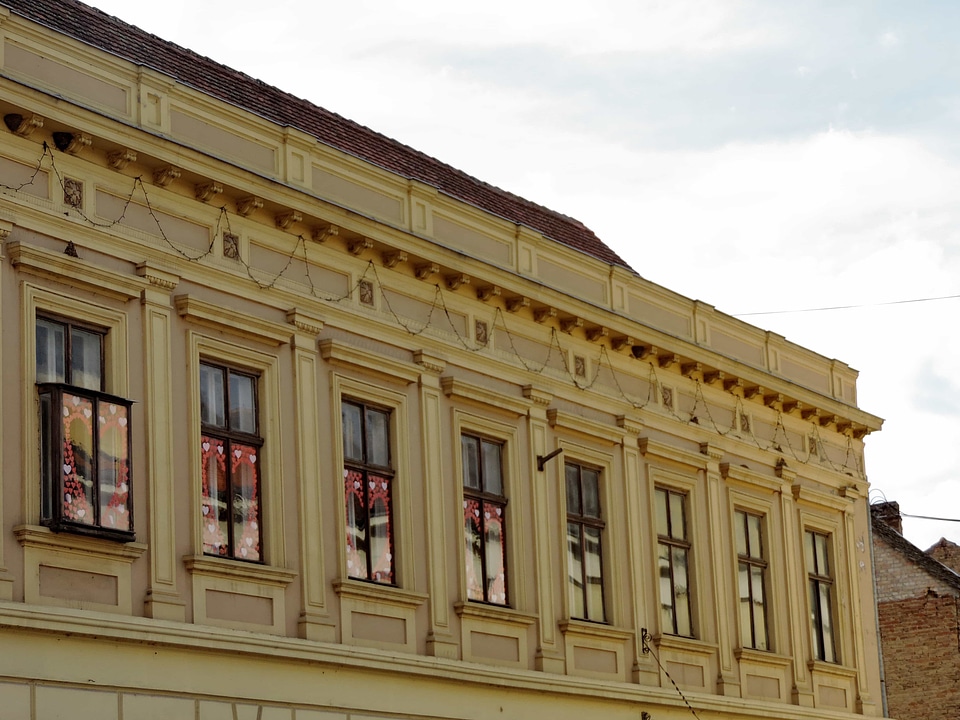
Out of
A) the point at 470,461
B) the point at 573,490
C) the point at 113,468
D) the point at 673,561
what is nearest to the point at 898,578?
the point at 673,561

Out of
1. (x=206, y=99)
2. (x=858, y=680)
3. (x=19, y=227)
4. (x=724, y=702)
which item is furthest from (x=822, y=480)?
(x=19, y=227)

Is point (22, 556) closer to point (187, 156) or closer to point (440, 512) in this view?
point (187, 156)

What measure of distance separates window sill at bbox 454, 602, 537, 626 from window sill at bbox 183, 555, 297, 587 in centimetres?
249

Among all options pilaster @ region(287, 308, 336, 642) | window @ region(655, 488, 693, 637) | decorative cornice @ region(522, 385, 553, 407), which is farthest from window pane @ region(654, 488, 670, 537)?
pilaster @ region(287, 308, 336, 642)

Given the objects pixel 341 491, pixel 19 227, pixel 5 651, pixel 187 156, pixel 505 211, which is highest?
pixel 505 211

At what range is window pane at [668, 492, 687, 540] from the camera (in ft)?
73.0

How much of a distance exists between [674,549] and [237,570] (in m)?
7.85

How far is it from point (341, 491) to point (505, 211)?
764 centimetres

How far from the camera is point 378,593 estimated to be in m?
17.2

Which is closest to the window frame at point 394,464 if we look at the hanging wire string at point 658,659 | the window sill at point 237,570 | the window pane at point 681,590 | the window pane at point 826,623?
the window sill at point 237,570

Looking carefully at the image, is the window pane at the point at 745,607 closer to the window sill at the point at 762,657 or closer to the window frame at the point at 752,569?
the window frame at the point at 752,569

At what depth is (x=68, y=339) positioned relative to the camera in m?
14.8

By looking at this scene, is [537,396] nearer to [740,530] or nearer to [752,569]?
[740,530]

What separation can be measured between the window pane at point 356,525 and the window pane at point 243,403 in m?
1.26
